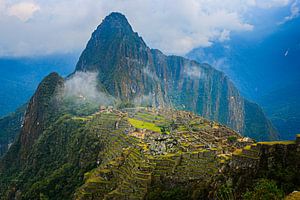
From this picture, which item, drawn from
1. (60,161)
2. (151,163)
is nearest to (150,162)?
(151,163)

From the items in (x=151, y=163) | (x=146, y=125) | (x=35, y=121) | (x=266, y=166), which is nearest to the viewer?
(x=266, y=166)

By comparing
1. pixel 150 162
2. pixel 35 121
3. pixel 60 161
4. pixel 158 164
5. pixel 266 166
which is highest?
pixel 35 121

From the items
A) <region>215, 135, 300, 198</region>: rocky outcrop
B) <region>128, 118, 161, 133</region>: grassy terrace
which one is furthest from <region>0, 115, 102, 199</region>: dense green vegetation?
<region>215, 135, 300, 198</region>: rocky outcrop

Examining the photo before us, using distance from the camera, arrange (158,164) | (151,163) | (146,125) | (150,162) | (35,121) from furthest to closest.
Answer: (35,121), (146,125), (150,162), (151,163), (158,164)

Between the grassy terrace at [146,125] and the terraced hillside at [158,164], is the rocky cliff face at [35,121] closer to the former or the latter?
the grassy terrace at [146,125]

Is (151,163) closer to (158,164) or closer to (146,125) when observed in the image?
(158,164)

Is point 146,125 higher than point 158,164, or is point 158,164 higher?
point 146,125

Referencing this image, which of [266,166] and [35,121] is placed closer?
[266,166]

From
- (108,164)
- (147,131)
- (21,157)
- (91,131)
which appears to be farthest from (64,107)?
(108,164)

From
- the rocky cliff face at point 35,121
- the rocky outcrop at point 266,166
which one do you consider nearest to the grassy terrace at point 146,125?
the rocky outcrop at point 266,166

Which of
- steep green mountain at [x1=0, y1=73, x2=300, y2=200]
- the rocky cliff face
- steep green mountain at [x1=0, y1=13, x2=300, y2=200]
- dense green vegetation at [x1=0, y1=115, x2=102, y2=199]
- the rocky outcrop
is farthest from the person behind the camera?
the rocky cliff face

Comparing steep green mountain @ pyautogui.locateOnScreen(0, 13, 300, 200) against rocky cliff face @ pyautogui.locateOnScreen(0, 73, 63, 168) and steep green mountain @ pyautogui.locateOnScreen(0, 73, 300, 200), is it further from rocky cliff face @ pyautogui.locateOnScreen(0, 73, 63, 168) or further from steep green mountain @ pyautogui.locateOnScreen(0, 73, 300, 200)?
rocky cliff face @ pyautogui.locateOnScreen(0, 73, 63, 168)
